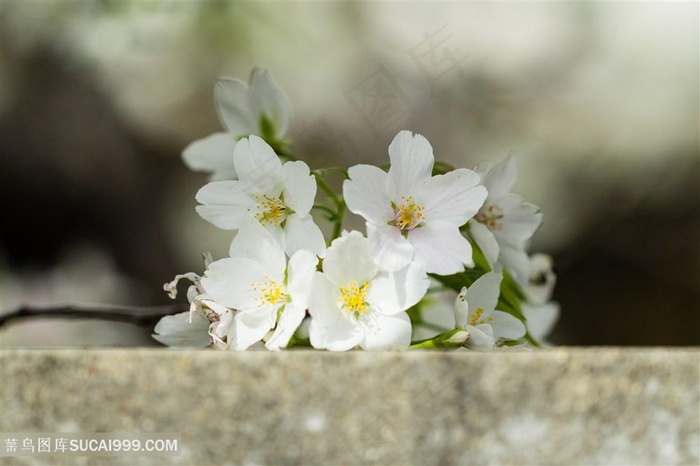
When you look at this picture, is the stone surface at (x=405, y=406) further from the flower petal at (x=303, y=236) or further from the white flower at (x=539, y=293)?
the white flower at (x=539, y=293)

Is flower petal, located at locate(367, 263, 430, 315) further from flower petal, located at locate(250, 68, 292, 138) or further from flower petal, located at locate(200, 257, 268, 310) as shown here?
flower petal, located at locate(250, 68, 292, 138)

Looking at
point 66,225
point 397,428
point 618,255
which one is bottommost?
point 618,255

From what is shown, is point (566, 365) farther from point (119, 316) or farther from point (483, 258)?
point (119, 316)

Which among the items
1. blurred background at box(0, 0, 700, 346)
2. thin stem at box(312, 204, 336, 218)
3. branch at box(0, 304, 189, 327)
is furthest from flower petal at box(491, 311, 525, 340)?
blurred background at box(0, 0, 700, 346)

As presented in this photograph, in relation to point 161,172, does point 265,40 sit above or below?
above

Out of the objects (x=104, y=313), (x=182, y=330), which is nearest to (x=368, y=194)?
(x=182, y=330)

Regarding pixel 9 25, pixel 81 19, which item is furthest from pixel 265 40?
pixel 9 25
